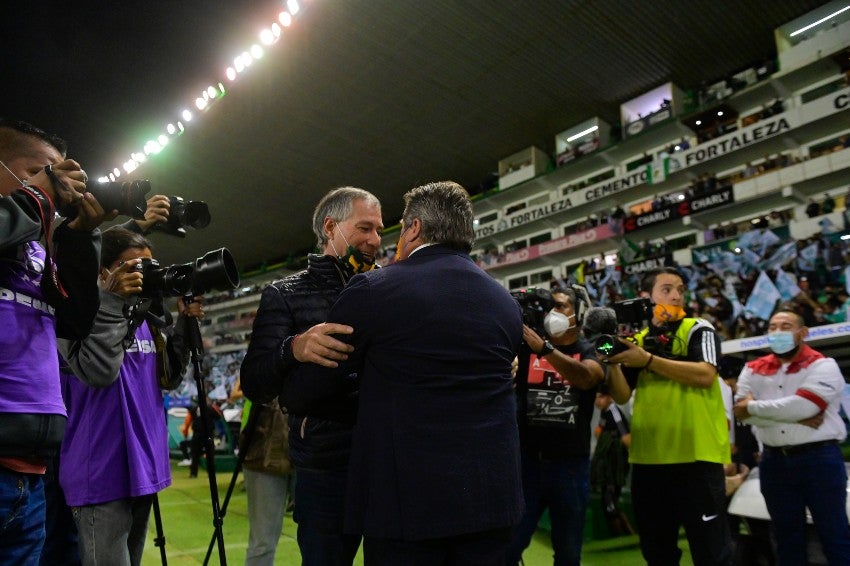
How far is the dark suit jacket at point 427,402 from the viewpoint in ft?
4.24

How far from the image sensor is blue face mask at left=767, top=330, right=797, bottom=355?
3.34m

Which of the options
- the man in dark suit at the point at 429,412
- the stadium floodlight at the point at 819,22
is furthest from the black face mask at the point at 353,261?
the stadium floodlight at the point at 819,22

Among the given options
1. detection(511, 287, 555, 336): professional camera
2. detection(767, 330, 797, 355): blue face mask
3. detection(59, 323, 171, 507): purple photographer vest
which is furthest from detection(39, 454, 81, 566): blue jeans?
detection(767, 330, 797, 355): blue face mask

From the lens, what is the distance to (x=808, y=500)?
9.81ft

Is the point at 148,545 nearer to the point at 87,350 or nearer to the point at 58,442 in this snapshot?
the point at 87,350

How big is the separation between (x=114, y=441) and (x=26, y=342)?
81 cm

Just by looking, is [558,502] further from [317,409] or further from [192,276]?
[192,276]

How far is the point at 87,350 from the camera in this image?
1729 mm

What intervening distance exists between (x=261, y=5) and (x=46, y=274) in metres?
12.8

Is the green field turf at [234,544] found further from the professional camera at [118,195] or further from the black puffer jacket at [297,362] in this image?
the professional camera at [118,195]

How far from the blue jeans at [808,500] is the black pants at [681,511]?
0.65 meters

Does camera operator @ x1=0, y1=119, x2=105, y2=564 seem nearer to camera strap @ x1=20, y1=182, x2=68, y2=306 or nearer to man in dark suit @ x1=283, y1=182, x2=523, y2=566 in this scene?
camera strap @ x1=20, y1=182, x2=68, y2=306

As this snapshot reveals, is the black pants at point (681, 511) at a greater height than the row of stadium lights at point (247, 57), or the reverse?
the row of stadium lights at point (247, 57)

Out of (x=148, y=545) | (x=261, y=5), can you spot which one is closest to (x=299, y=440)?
(x=148, y=545)
